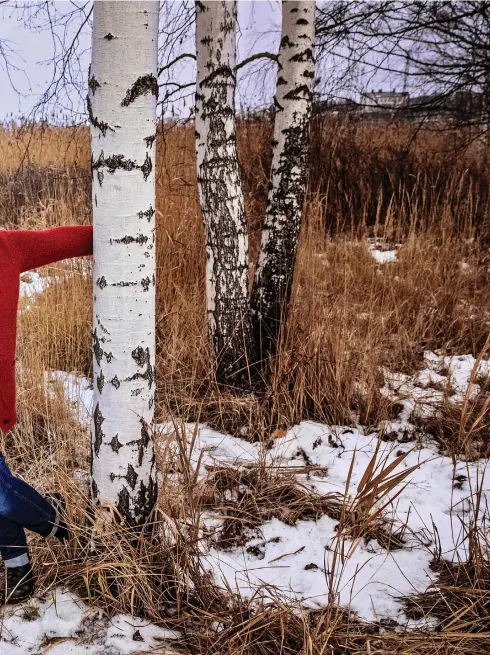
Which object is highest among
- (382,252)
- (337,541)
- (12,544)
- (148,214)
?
(148,214)

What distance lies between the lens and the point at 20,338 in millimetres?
3131

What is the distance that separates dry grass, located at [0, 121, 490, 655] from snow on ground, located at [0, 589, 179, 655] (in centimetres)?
4

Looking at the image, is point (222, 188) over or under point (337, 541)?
over

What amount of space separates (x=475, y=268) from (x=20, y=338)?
3.37 metres

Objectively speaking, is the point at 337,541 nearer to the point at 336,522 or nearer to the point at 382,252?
the point at 336,522

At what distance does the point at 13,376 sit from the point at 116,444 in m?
0.35

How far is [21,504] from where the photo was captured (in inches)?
60.2

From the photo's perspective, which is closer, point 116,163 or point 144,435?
point 116,163

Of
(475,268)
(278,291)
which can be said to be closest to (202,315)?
(278,291)

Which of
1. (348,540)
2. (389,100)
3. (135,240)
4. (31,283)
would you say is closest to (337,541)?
(348,540)

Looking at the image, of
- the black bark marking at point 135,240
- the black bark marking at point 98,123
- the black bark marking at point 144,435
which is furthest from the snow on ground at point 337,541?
the black bark marking at point 98,123

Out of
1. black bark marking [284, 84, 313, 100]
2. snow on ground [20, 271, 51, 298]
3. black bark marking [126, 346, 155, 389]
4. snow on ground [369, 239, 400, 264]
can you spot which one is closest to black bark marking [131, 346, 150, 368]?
black bark marking [126, 346, 155, 389]

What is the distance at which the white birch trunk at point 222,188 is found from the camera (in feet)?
7.98

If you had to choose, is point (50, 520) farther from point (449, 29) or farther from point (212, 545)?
point (449, 29)
